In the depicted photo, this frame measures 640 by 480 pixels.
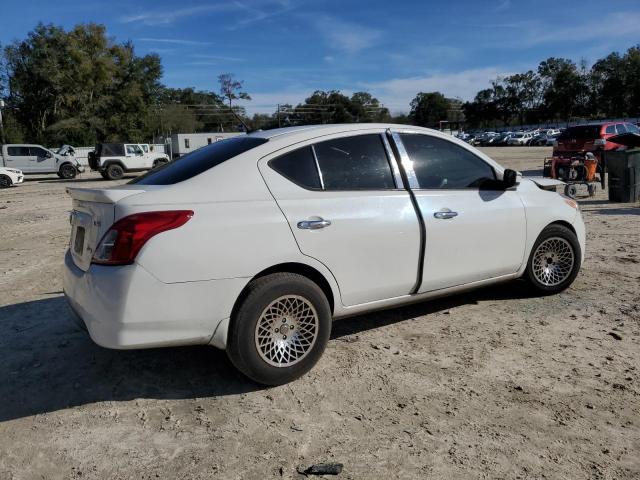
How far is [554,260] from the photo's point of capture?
16.5 feet

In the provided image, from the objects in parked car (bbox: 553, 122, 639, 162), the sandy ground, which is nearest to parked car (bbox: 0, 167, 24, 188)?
the sandy ground

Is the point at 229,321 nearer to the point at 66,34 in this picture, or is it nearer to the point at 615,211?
the point at 615,211

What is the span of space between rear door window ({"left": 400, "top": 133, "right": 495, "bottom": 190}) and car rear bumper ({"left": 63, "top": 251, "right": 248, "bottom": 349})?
1.79 meters

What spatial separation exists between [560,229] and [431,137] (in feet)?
5.51

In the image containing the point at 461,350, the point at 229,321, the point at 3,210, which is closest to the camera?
the point at 229,321

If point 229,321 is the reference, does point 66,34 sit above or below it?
above

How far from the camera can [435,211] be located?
13.4 feet

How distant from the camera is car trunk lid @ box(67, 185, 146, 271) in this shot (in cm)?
314

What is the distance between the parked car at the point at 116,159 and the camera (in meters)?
25.8

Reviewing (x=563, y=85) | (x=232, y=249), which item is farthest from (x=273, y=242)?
(x=563, y=85)

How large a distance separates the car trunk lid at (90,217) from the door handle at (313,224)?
1018mm

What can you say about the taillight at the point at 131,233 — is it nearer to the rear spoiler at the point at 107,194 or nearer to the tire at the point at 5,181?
the rear spoiler at the point at 107,194

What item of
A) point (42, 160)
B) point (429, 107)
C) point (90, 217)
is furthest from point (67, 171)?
point (429, 107)

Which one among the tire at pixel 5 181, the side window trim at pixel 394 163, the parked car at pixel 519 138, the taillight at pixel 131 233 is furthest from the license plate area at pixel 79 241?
the parked car at pixel 519 138
